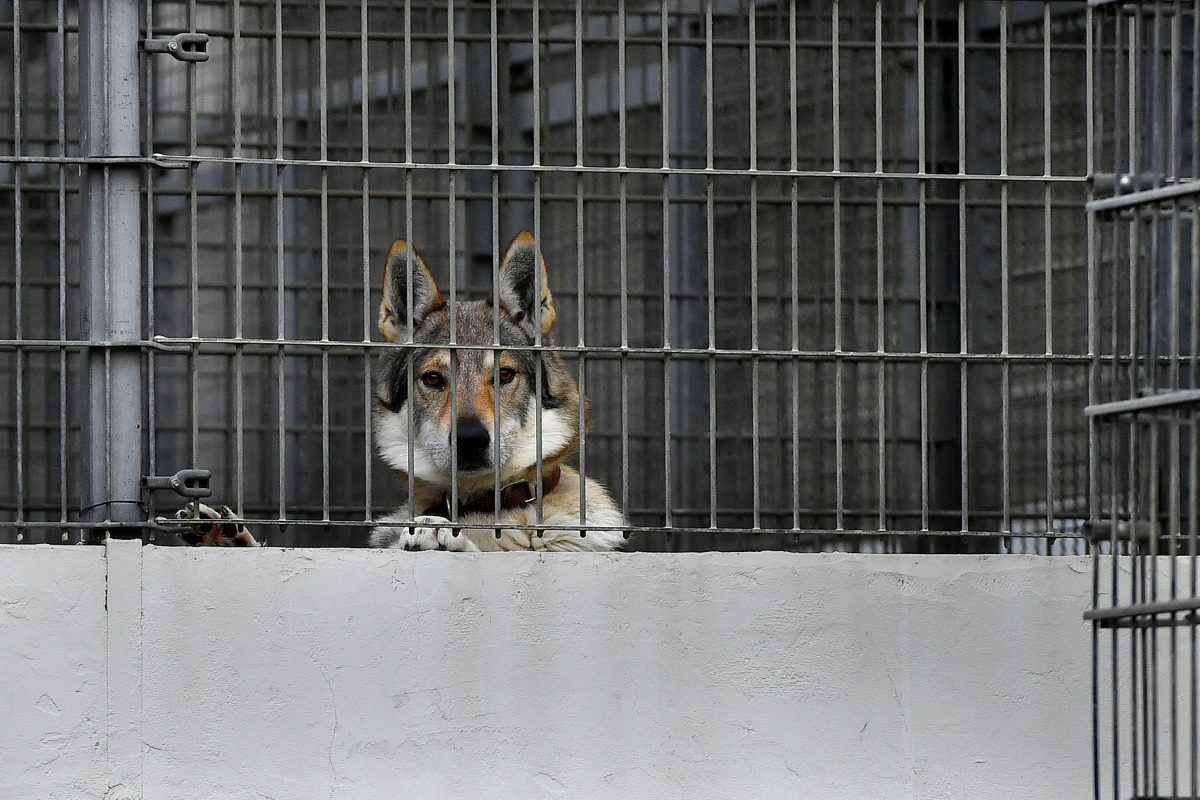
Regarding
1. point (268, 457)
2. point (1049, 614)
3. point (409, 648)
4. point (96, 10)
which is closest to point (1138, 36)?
point (1049, 614)

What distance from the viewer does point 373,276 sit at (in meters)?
8.44

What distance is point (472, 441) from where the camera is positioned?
557cm

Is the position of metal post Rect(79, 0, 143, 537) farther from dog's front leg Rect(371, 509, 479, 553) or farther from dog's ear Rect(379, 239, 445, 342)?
dog's ear Rect(379, 239, 445, 342)

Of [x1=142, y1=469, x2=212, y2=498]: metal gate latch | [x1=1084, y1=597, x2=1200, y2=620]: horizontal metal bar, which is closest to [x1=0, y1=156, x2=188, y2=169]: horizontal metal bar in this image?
[x1=142, y1=469, x2=212, y2=498]: metal gate latch

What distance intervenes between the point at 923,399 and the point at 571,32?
370 cm

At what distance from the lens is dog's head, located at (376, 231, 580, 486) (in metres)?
5.83

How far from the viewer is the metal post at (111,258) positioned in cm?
491

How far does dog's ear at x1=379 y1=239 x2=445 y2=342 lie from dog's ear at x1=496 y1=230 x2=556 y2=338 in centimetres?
23

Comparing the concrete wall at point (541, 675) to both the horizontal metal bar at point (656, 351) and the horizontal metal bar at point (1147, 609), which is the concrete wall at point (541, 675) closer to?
the horizontal metal bar at point (656, 351)

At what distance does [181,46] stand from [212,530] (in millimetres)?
1464

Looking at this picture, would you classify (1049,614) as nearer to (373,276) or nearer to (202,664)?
(202,664)

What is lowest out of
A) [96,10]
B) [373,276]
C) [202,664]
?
[202,664]

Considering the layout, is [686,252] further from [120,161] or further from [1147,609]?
[1147,609]

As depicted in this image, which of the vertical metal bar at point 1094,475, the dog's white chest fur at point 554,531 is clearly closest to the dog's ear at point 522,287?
the dog's white chest fur at point 554,531
